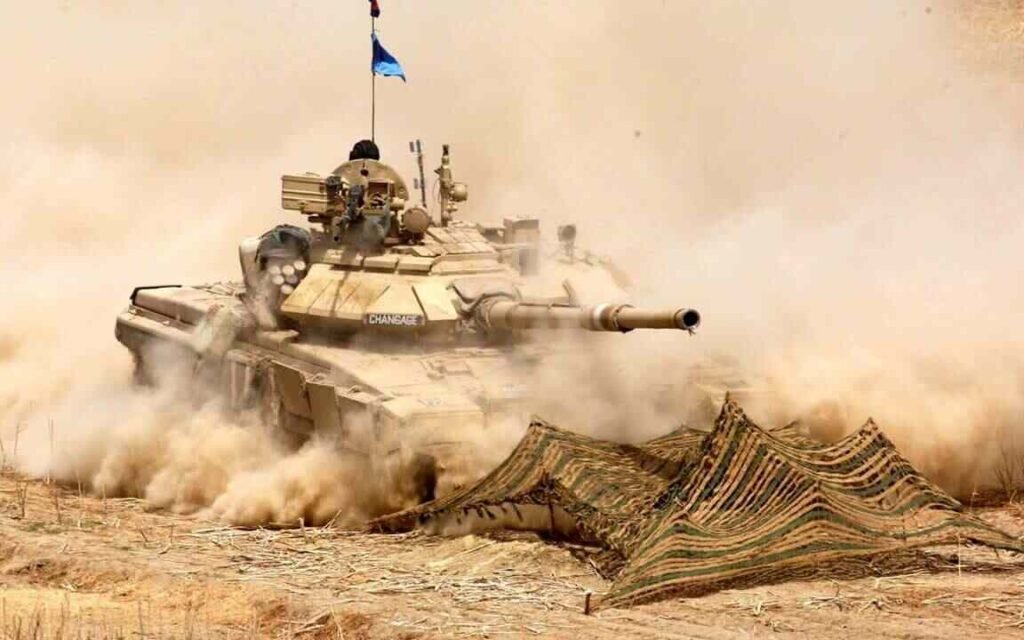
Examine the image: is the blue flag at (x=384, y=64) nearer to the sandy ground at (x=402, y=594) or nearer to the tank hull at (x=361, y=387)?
the tank hull at (x=361, y=387)

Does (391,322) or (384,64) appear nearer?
(391,322)

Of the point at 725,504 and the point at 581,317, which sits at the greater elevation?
the point at 581,317

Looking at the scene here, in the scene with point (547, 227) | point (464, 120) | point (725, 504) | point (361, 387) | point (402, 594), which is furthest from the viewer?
point (464, 120)

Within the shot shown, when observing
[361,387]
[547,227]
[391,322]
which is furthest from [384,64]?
[547,227]

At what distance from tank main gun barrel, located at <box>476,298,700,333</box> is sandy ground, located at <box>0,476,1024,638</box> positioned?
1.91 metres

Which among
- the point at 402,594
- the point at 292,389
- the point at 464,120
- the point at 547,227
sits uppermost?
the point at 464,120

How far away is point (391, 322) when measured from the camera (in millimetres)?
15742

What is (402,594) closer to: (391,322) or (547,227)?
(391,322)

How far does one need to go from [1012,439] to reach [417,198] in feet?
52.3

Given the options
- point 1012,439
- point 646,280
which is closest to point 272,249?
point 646,280

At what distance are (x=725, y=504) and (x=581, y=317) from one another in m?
2.84

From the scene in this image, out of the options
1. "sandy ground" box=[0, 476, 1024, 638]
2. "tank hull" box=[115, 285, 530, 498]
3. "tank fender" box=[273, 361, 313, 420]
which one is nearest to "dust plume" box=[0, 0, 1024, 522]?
"tank hull" box=[115, 285, 530, 498]

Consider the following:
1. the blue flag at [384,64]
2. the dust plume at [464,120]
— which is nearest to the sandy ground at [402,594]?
the blue flag at [384,64]

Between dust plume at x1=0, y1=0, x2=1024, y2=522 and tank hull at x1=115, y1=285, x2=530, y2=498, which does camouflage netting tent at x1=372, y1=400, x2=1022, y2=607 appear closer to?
tank hull at x1=115, y1=285, x2=530, y2=498
